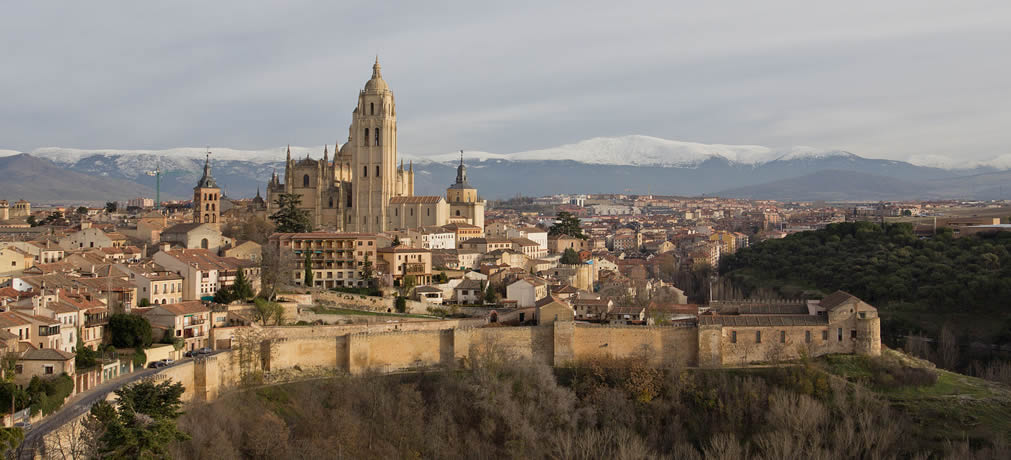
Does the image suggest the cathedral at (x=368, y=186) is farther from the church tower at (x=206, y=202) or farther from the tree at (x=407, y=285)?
the tree at (x=407, y=285)

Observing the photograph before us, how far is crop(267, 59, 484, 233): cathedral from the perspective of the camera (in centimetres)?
6450

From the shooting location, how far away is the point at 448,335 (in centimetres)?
3553

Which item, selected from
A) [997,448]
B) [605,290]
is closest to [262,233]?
[605,290]

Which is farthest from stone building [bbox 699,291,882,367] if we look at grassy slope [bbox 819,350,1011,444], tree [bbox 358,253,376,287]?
tree [bbox 358,253,376,287]

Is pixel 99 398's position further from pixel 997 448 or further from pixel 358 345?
pixel 997 448

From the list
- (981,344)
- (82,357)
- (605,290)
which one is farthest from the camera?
(605,290)

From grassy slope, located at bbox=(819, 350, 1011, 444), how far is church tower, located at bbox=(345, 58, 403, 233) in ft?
117

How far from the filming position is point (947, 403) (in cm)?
3212

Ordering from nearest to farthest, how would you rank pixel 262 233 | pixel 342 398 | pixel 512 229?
pixel 342 398
pixel 262 233
pixel 512 229

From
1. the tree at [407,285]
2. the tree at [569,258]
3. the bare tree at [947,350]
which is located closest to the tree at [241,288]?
the tree at [407,285]

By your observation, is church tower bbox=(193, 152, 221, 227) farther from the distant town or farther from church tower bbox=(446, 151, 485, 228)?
church tower bbox=(446, 151, 485, 228)

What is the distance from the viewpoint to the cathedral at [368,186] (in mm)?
64500

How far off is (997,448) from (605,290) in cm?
2296

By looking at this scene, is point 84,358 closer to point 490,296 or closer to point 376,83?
point 490,296
